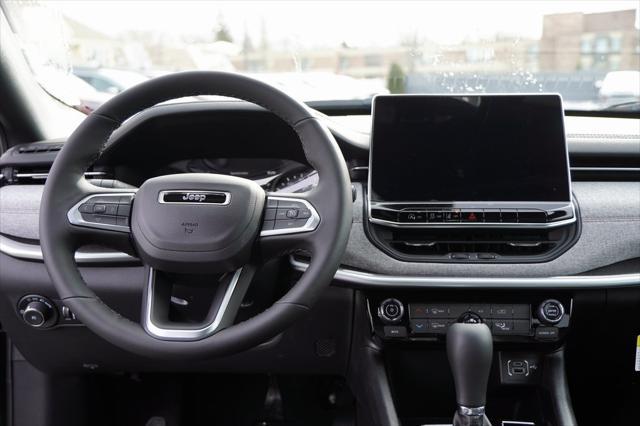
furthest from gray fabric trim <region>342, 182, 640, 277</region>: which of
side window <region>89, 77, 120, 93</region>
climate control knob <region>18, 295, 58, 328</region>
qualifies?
side window <region>89, 77, 120, 93</region>

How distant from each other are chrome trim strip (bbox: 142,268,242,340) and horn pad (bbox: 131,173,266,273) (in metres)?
0.04

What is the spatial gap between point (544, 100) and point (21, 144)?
1.59 metres

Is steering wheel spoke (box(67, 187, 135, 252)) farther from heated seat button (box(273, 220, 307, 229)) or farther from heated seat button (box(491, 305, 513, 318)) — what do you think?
heated seat button (box(491, 305, 513, 318))

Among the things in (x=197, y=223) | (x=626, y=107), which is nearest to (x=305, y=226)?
(x=197, y=223)

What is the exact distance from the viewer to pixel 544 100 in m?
1.75

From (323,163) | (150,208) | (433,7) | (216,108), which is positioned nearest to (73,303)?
(150,208)

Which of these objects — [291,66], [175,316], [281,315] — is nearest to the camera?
[281,315]

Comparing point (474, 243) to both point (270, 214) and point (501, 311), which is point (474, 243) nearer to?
point (501, 311)

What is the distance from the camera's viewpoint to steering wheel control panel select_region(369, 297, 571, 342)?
1.76 m

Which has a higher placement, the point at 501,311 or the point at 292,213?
the point at 292,213

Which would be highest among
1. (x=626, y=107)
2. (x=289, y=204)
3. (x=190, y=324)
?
(x=626, y=107)

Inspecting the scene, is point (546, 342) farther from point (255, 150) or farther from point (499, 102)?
point (255, 150)

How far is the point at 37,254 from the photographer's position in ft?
5.97

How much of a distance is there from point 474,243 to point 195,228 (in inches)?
29.6
